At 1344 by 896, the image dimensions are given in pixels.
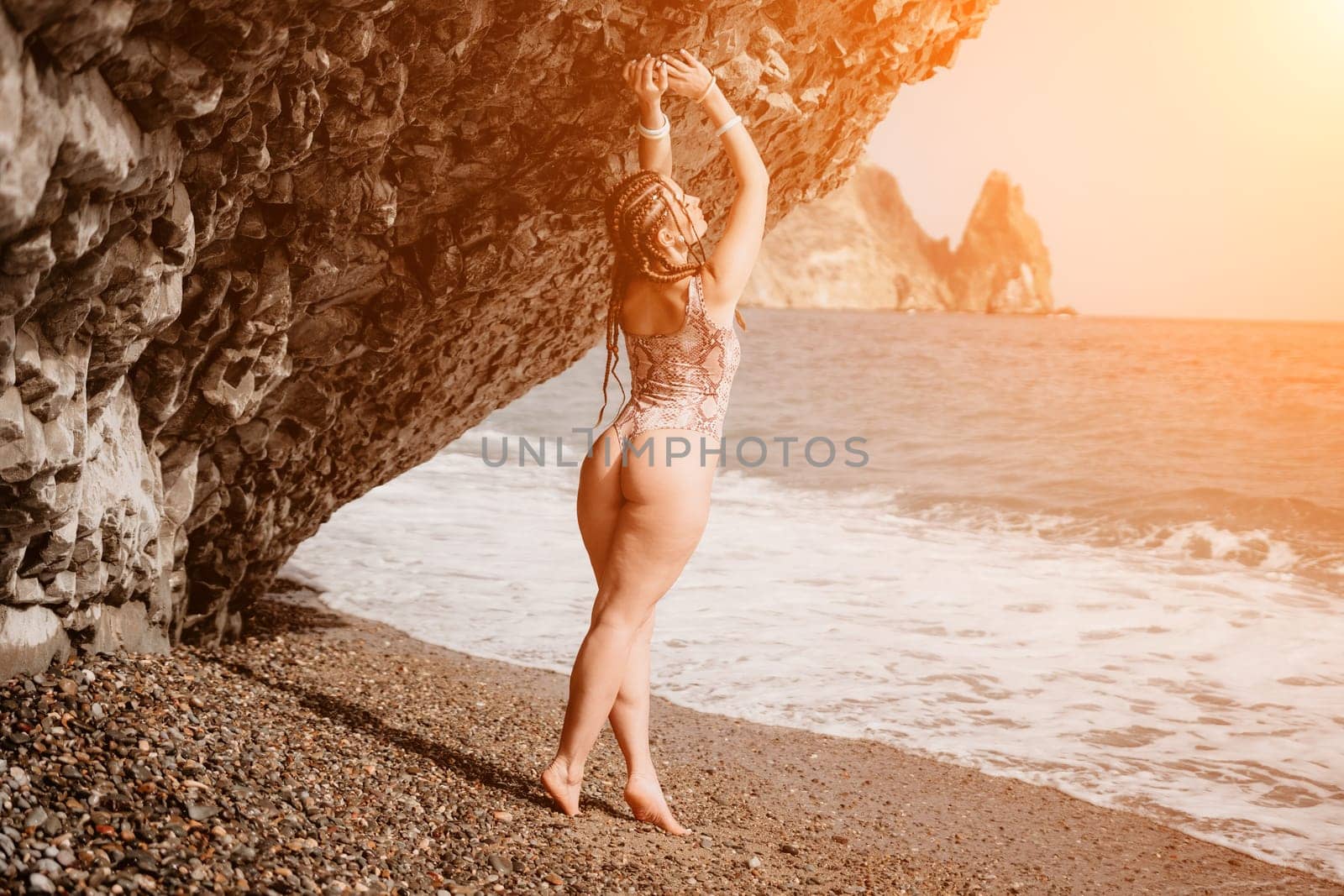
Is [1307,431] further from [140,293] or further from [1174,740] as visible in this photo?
[140,293]

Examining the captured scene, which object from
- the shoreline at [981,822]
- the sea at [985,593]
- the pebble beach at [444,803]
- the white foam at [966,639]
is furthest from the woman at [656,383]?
the white foam at [966,639]

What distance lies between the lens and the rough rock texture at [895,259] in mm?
124938

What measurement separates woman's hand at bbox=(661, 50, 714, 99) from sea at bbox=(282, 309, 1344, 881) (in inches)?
48.5

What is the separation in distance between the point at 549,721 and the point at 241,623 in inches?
72.2

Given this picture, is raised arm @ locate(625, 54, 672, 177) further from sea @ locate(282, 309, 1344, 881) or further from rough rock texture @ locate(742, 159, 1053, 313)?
rough rock texture @ locate(742, 159, 1053, 313)

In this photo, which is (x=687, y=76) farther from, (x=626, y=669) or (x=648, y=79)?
(x=626, y=669)

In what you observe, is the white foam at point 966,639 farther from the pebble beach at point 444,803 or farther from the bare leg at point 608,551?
the bare leg at point 608,551

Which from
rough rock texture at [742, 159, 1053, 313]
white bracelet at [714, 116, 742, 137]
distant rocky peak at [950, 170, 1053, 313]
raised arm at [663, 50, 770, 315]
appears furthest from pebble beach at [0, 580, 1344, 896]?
distant rocky peak at [950, 170, 1053, 313]

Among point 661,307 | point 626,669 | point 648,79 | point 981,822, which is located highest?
point 648,79

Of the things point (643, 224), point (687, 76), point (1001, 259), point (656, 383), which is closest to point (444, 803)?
point (656, 383)

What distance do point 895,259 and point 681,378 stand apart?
148321mm

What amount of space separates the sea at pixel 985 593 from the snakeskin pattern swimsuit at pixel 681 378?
0.17m

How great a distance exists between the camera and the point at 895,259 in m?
146

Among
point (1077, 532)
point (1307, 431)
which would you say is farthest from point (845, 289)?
point (1077, 532)
